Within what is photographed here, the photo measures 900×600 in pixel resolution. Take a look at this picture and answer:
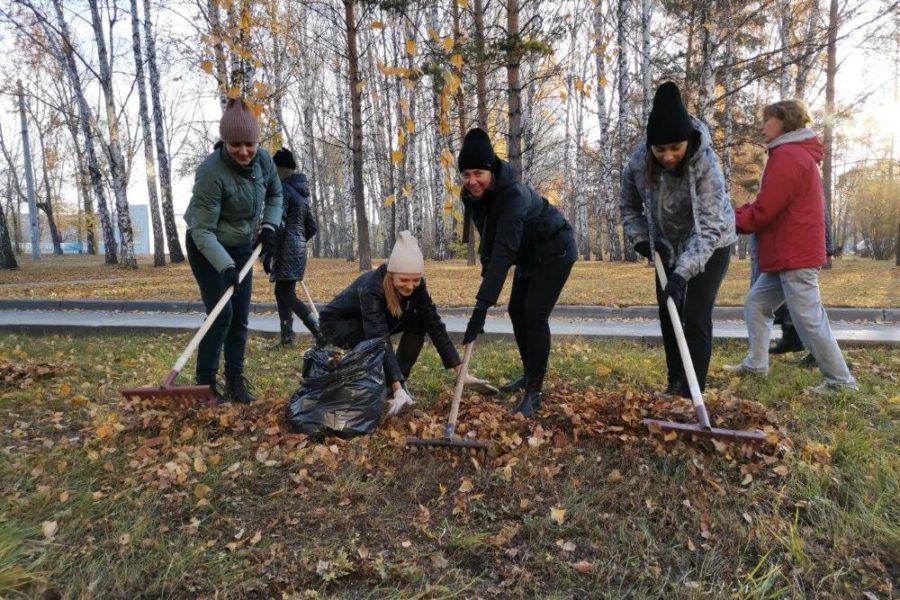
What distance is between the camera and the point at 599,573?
6.79ft

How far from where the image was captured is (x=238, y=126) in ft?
11.3

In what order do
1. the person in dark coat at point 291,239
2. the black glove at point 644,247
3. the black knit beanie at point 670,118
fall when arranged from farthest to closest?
the person in dark coat at point 291,239 < the black glove at point 644,247 < the black knit beanie at point 670,118

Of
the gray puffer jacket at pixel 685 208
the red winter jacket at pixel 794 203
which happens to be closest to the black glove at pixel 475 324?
the gray puffer jacket at pixel 685 208

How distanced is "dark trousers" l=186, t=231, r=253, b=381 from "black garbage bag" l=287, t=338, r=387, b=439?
2.86 ft

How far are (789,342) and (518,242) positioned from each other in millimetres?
2950

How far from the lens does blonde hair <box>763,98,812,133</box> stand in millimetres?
3666

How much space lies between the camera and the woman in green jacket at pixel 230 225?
3.48m

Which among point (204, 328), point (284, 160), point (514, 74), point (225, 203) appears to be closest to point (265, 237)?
point (225, 203)

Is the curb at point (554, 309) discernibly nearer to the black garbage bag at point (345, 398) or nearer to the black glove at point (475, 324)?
the black garbage bag at point (345, 398)

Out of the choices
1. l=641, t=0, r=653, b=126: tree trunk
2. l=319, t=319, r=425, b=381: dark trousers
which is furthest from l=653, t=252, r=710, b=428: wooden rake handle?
l=641, t=0, r=653, b=126: tree trunk

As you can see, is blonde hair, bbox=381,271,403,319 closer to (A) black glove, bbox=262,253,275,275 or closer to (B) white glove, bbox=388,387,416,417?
(B) white glove, bbox=388,387,416,417

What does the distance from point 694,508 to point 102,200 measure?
20.4 metres

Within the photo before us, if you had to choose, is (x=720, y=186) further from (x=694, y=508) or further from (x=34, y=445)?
(x=34, y=445)

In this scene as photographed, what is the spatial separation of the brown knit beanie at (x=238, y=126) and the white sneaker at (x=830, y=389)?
4.04 meters
